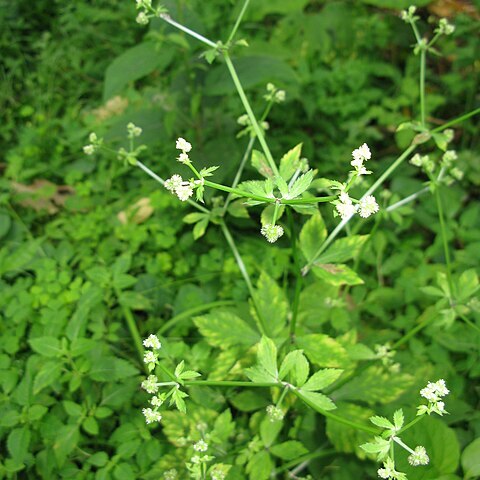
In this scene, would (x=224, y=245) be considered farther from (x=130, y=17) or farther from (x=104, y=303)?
(x=130, y=17)

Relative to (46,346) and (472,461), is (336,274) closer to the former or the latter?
(472,461)

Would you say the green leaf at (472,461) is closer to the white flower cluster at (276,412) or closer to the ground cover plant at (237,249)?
the ground cover plant at (237,249)

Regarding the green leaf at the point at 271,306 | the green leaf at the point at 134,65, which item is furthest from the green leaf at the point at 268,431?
the green leaf at the point at 134,65

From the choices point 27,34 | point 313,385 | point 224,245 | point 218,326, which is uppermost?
point 27,34

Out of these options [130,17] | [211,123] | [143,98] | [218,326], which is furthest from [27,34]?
[218,326]

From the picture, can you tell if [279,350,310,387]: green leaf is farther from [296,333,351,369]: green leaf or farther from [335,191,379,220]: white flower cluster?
[335,191,379,220]: white flower cluster

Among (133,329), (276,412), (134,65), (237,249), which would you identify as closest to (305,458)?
(276,412)

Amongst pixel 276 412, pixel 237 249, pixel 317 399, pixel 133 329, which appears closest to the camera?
pixel 317 399
